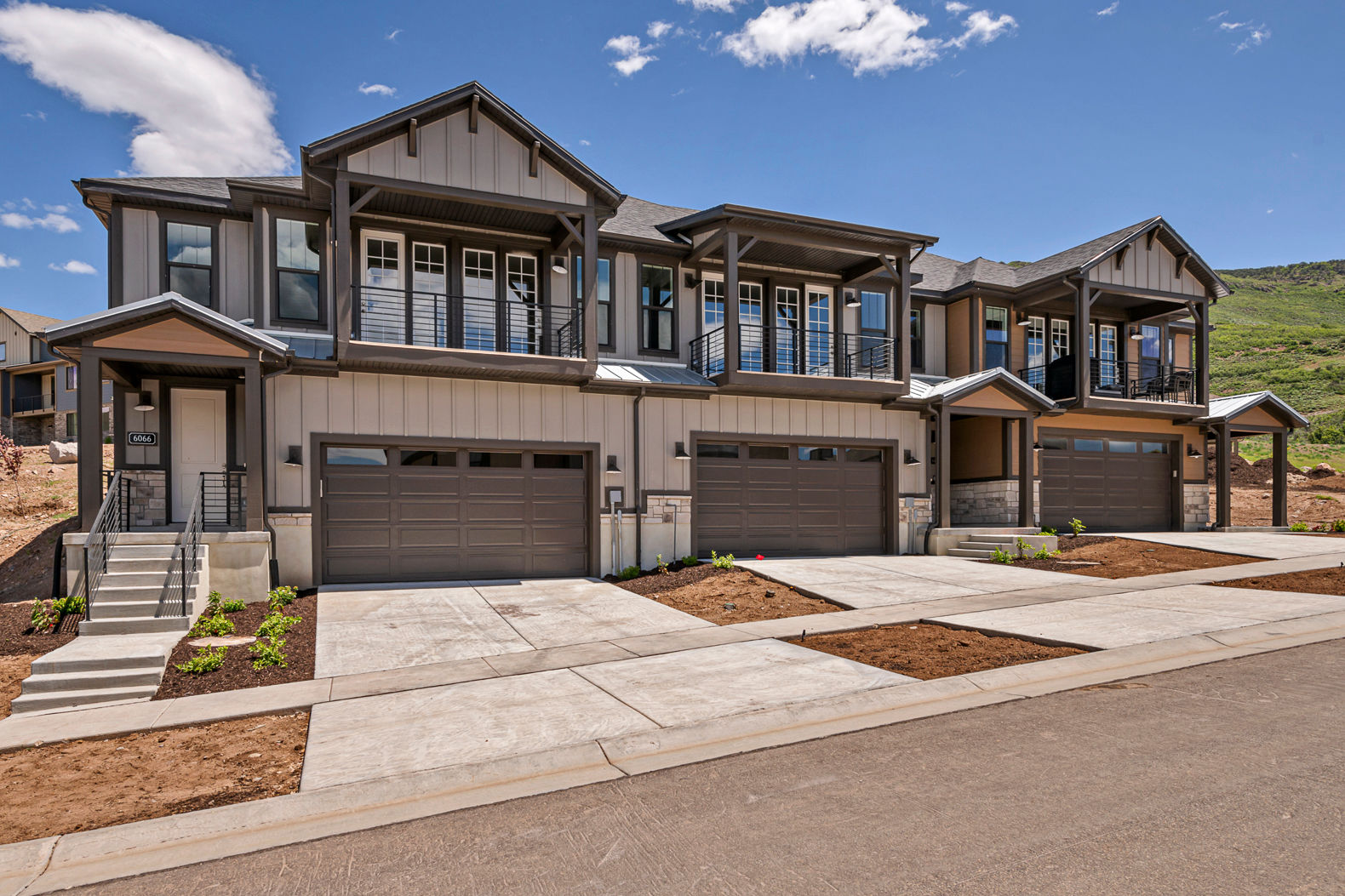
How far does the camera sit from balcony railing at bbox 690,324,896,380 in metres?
16.8

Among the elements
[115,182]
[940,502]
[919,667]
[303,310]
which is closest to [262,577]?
[303,310]

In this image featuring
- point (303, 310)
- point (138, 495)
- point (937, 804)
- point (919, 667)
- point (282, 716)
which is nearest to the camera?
point (937, 804)

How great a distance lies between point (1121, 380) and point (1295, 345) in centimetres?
4769

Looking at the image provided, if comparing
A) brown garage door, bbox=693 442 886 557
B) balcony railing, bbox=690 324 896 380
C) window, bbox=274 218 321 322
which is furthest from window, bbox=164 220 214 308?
brown garage door, bbox=693 442 886 557

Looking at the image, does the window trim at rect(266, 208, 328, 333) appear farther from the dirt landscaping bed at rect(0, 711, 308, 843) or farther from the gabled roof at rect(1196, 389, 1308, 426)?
the gabled roof at rect(1196, 389, 1308, 426)

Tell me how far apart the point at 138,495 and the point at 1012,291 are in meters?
19.4

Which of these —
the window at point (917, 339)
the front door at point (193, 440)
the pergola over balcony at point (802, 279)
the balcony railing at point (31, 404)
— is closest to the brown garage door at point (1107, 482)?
the window at point (917, 339)

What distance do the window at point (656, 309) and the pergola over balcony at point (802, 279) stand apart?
0.55 m

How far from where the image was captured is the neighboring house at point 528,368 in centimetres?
1282

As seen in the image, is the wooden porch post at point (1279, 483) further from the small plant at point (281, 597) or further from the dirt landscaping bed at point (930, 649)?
the small plant at point (281, 597)

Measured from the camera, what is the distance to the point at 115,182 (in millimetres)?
13055

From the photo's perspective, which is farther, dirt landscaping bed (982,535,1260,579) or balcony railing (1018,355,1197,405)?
balcony railing (1018,355,1197,405)

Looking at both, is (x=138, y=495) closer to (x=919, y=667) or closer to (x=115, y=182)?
(x=115, y=182)

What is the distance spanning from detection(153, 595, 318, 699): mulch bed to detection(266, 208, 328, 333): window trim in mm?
6082
